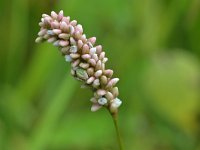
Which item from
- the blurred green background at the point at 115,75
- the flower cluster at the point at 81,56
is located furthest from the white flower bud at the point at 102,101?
the blurred green background at the point at 115,75

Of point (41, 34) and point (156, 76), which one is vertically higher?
point (41, 34)

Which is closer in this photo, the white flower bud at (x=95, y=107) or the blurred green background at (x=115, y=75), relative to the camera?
the white flower bud at (x=95, y=107)

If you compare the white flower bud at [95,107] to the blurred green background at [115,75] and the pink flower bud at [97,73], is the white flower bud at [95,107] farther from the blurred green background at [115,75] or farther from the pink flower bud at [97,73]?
the blurred green background at [115,75]

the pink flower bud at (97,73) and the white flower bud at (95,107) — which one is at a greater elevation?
the pink flower bud at (97,73)

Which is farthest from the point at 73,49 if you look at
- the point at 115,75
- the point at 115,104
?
the point at 115,75

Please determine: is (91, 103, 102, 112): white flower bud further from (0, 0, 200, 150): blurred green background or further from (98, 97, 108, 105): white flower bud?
(0, 0, 200, 150): blurred green background

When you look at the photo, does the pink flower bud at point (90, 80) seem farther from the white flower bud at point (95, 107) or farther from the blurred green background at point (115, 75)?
the blurred green background at point (115, 75)

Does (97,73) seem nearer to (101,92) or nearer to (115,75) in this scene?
(101,92)

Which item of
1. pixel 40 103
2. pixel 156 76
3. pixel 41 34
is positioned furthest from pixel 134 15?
pixel 41 34

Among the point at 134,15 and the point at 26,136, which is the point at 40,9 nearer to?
the point at 134,15
